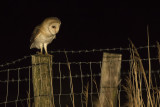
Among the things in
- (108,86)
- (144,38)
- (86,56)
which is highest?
(144,38)

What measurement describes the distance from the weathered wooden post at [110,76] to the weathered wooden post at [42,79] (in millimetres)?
863

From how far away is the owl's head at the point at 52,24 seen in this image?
6082 millimetres

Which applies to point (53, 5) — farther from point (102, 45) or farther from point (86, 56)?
point (86, 56)

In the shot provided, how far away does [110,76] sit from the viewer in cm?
515

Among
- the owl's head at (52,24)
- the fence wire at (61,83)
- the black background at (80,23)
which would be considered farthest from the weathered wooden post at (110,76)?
the black background at (80,23)

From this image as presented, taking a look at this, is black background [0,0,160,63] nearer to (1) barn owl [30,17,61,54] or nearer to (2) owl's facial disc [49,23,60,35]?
(1) barn owl [30,17,61,54]

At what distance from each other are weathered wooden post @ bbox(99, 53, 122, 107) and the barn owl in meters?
1.34

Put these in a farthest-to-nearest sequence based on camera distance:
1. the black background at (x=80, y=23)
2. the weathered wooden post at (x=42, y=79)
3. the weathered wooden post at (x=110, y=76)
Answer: the black background at (x=80, y=23) < the weathered wooden post at (x=110, y=76) < the weathered wooden post at (x=42, y=79)

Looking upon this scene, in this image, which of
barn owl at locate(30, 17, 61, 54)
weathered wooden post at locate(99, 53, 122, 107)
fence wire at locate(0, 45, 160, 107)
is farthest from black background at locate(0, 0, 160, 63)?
weathered wooden post at locate(99, 53, 122, 107)

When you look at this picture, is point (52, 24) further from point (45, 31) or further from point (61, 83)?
point (61, 83)

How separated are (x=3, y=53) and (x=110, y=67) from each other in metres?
20.7

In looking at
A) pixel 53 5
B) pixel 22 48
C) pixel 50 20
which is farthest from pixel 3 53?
pixel 50 20

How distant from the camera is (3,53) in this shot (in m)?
25.0

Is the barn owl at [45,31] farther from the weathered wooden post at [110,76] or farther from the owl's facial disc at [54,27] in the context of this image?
the weathered wooden post at [110,76]
